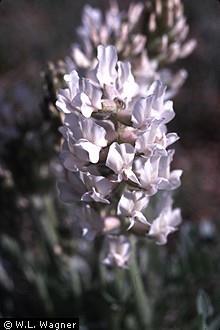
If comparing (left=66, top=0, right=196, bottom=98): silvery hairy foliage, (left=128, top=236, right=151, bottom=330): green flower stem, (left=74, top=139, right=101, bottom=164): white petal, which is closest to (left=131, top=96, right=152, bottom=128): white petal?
(left=74, top=139, right=101, bottom=164): white petal

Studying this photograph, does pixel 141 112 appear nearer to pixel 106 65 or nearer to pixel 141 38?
pixel 106 65

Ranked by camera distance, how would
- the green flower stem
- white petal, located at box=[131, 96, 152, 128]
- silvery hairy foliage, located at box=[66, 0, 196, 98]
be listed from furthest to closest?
silvery hairy foliage, located at box=[66, 0, 196, 98] < the green flower stem < white petal, located at box=[131, 96, 152, 128]

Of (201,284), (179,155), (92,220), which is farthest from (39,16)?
(92,220)

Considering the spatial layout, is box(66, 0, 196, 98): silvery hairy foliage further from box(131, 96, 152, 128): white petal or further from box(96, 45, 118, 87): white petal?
box(131, 96, 152, 128): white petal

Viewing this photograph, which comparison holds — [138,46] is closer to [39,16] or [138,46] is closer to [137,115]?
[137,115]

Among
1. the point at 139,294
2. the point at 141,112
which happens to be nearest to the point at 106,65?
the point at 141,112

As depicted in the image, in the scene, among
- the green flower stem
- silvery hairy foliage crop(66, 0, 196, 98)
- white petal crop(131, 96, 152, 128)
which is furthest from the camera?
silvery hairy foliage crop(66, 0, 196, 98)

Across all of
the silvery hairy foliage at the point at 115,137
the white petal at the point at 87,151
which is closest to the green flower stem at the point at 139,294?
the silvery hairy foliage at the point at 115,137
